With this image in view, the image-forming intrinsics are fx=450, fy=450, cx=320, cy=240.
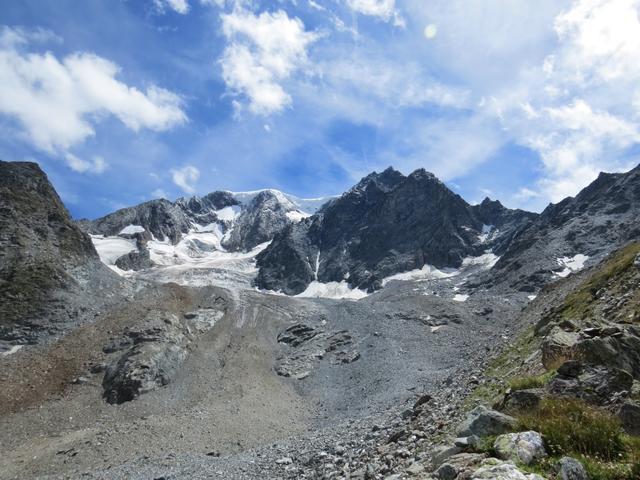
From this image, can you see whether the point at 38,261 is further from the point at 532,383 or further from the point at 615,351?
the point at 615,351

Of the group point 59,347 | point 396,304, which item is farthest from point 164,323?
point 396,304

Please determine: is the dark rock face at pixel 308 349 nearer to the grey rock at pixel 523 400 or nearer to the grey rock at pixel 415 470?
the grey rock at pixel 415 470

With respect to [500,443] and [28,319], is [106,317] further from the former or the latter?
[500,443]

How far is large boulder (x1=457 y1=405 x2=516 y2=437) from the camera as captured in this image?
10.4 meters

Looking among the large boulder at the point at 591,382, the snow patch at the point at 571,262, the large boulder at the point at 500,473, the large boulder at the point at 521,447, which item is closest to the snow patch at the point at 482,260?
the snow patch at the point at 571,262

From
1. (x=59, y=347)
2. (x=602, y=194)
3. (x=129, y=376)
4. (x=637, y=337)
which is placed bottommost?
(x=637, y=337)

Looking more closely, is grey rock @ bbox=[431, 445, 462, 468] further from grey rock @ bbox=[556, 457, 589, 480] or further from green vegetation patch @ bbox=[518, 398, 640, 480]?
grey rock @ bbox=[556, 457, 589, 480]

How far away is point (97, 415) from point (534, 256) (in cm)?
13523

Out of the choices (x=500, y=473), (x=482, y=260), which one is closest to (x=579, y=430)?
(x=500, y=473)

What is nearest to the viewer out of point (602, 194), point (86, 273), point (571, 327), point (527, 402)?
point (527, 402)

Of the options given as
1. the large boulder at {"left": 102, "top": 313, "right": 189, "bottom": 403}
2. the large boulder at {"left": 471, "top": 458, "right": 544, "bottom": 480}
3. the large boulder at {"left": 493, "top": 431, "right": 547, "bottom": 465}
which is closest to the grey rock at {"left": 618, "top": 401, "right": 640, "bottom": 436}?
the large boulder at {"left": 493, "top": 431, "right": 547, "bottom": 465}

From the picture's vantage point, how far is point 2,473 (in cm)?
3503

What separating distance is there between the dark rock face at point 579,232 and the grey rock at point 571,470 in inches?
5111

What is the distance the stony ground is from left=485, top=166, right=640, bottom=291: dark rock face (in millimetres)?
45170
